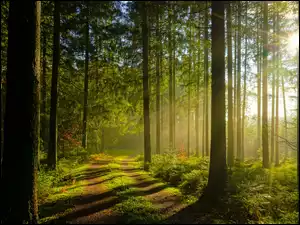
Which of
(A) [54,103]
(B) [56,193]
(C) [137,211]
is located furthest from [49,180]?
(C) [137,211]

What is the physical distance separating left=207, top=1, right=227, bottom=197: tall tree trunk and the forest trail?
127 centimetres

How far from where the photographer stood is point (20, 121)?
5.41m

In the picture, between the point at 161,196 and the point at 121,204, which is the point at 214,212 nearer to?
the point at 161,196

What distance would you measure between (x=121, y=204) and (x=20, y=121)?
12.4ft

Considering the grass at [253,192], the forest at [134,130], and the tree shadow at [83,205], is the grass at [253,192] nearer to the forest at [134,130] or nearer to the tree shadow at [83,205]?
the forest at [134,130]

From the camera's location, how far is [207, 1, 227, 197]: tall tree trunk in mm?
7621

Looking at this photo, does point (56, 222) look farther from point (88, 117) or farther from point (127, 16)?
point (88, 117)

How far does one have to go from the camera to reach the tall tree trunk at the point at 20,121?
541cm

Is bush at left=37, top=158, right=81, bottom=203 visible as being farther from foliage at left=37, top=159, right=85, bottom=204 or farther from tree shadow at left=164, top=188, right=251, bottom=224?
tree shadow at left=164, top=188, right=251, bottom=224

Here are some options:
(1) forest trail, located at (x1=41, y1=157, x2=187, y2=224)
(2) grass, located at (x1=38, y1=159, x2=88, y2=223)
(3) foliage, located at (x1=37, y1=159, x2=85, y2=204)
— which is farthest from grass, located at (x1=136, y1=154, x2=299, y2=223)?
(3) foliage, located at (x1=37, y1=159, x2=85, y2=204)

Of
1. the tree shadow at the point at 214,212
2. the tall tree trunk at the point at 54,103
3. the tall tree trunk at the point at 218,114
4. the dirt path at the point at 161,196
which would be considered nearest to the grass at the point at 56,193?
the tall tree trunk at the point at 54,103

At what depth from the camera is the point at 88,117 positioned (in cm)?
2161

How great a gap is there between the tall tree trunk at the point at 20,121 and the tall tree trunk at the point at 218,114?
501cm

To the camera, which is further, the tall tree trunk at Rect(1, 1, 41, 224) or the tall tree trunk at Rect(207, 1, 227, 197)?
the tall tree trunk at Rect(207, 1, 227, 197)
